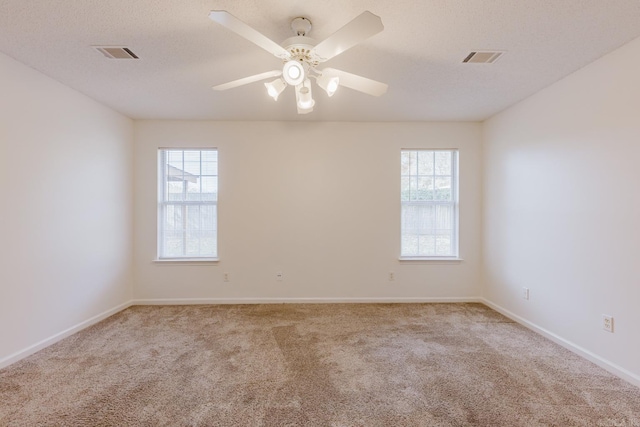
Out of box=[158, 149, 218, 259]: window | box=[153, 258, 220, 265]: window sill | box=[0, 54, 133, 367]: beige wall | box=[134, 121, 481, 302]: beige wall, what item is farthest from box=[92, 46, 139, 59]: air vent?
box=[153, 258, 220, 265]: window sill

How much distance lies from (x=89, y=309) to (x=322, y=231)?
2.82 metres

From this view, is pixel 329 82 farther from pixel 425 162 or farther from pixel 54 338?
pixel 54 338

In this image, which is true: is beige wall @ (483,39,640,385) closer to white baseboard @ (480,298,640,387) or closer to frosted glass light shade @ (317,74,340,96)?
white baseboard @ (480,298,640,387)

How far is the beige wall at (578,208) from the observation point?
2092 millimetres

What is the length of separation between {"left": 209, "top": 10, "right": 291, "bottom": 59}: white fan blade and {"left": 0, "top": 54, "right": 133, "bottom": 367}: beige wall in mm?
2226

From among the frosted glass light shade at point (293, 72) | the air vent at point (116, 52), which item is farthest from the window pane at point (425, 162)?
the air vent at point (116, 52)

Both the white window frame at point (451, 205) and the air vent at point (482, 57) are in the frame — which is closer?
the air vent at point (482, 57)

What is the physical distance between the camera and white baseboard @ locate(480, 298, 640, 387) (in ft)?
6.73

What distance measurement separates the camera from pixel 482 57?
229cm

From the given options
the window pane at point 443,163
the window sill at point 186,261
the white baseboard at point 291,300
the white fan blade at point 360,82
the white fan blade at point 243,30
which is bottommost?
the white baseboard at point 291,300

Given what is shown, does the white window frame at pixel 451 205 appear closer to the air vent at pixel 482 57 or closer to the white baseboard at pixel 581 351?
the white baseboard at pixel 581 351

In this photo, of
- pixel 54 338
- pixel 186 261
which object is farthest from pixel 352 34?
pixel 54 338

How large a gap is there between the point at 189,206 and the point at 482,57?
3.73 m

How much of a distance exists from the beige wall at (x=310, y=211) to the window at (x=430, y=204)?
0.16m
